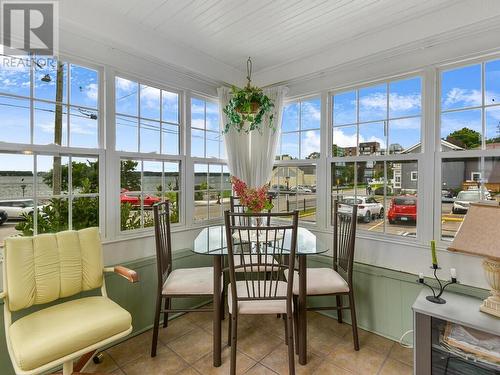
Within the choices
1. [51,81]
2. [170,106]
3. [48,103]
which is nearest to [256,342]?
[170,106]

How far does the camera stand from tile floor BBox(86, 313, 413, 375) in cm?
187

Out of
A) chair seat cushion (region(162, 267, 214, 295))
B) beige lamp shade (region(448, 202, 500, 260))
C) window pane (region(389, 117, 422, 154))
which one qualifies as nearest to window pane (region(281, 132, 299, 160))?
window pane (region(389, 117, 422, 154))

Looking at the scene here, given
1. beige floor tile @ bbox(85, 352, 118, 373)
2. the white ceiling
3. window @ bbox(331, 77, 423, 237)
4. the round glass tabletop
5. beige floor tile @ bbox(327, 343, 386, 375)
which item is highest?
the white ceiling

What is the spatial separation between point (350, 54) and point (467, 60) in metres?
0.89

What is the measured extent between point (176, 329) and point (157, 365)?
47 centimetres

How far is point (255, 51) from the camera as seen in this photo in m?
2.72

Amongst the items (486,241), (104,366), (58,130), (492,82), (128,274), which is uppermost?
(492,82)

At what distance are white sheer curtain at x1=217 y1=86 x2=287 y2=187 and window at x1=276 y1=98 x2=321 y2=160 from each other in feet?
0.46

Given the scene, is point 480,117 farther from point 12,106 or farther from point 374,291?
point 12,106

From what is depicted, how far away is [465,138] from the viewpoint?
2020mm

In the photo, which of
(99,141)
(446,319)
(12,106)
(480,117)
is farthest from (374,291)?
(12,106)

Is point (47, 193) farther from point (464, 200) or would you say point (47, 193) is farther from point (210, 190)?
point (464, 200)

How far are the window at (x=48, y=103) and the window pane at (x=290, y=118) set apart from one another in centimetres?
194

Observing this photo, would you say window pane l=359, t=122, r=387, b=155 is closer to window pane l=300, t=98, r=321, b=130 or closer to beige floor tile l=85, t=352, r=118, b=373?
window pane l=300, t=98, r=321, b=130
